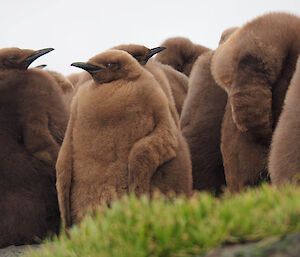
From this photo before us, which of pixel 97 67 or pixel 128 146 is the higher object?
pixel 97 67

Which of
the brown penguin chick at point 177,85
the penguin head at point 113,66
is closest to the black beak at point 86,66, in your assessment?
the penguin head at point 113,66

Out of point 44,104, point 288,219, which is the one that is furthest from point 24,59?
point 288,219

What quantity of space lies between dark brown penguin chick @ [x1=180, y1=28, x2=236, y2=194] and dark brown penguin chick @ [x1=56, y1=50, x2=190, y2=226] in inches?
28.6

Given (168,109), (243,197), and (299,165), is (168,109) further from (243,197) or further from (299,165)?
(243,197)

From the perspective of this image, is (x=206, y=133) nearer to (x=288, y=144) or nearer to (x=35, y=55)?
(x=35, y=55)

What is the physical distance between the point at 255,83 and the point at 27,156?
2.35 meters

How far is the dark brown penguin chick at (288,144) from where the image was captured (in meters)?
3.85

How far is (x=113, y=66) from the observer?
5.20 metres

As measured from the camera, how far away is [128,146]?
497cm

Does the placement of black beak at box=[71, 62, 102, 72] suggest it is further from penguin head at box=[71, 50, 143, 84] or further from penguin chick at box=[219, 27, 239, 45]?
penguin chick at box=[219, 27, 239, 45]

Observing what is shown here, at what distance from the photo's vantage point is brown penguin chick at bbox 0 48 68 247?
5754mm

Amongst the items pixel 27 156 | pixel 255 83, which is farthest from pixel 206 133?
pixel 27 156

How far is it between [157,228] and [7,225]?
3.33m

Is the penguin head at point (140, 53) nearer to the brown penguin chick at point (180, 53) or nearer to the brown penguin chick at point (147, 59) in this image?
the brown penguin chick at point (147, 59)
